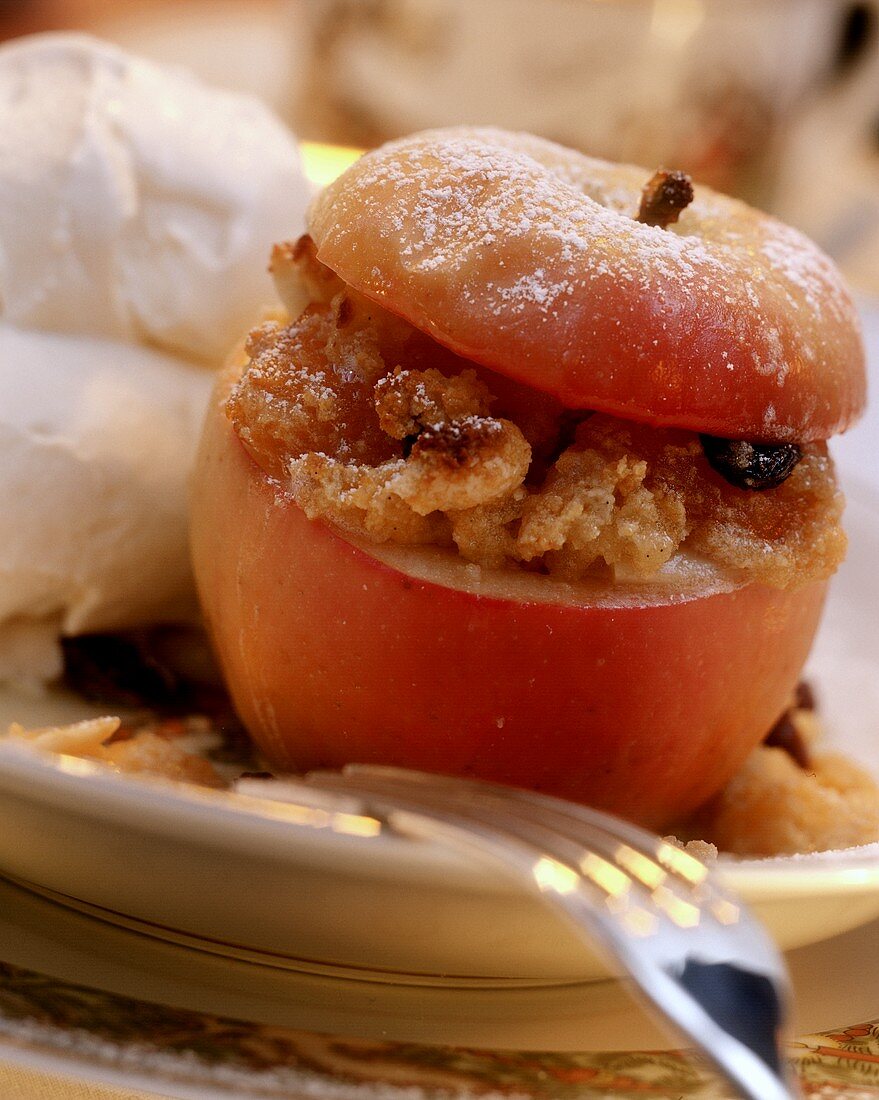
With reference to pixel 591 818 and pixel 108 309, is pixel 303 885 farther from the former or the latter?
pixel 108 309

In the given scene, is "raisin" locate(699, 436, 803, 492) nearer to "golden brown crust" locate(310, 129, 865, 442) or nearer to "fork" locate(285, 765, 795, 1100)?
"golden brown crust" locate(310, 129, 865, 442)

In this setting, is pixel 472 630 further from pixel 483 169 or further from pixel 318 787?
pixel 483 169

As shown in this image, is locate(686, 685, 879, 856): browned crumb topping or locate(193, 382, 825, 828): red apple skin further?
locate(686, 685, 879, 856): browned crumb topping

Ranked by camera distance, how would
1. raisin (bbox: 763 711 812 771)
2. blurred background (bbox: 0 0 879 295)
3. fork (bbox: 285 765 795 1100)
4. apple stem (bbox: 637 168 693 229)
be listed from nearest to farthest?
1. fork (bbox: 285 765 795 1100)
2. apple stem (bbox: 637 168 693 229)
3. raisin (bbox: 763 711 812 771)
4. blurred background (bbox: 0 0 879 295)

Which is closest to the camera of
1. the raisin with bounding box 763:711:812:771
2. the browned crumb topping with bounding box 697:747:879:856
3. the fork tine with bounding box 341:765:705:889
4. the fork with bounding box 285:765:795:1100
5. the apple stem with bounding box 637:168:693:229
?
the fork with bounding box 285:765:795:1100

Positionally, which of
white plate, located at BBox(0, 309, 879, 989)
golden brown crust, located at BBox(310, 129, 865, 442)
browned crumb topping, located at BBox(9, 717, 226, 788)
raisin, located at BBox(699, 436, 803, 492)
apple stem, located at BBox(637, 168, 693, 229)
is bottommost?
browned crumb topping, located at BBox(9, 717, 226, 788)

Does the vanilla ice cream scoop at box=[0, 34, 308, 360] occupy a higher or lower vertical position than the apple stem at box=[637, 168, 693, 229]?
lower

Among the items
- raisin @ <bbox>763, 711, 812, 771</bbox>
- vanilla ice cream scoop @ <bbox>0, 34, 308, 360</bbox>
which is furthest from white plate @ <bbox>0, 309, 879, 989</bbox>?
vanilla ice cream scoop @ <bbox>0, 34, 308, 360</bbox>

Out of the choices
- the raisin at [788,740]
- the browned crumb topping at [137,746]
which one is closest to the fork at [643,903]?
the browned crumb topping at [137,746]
